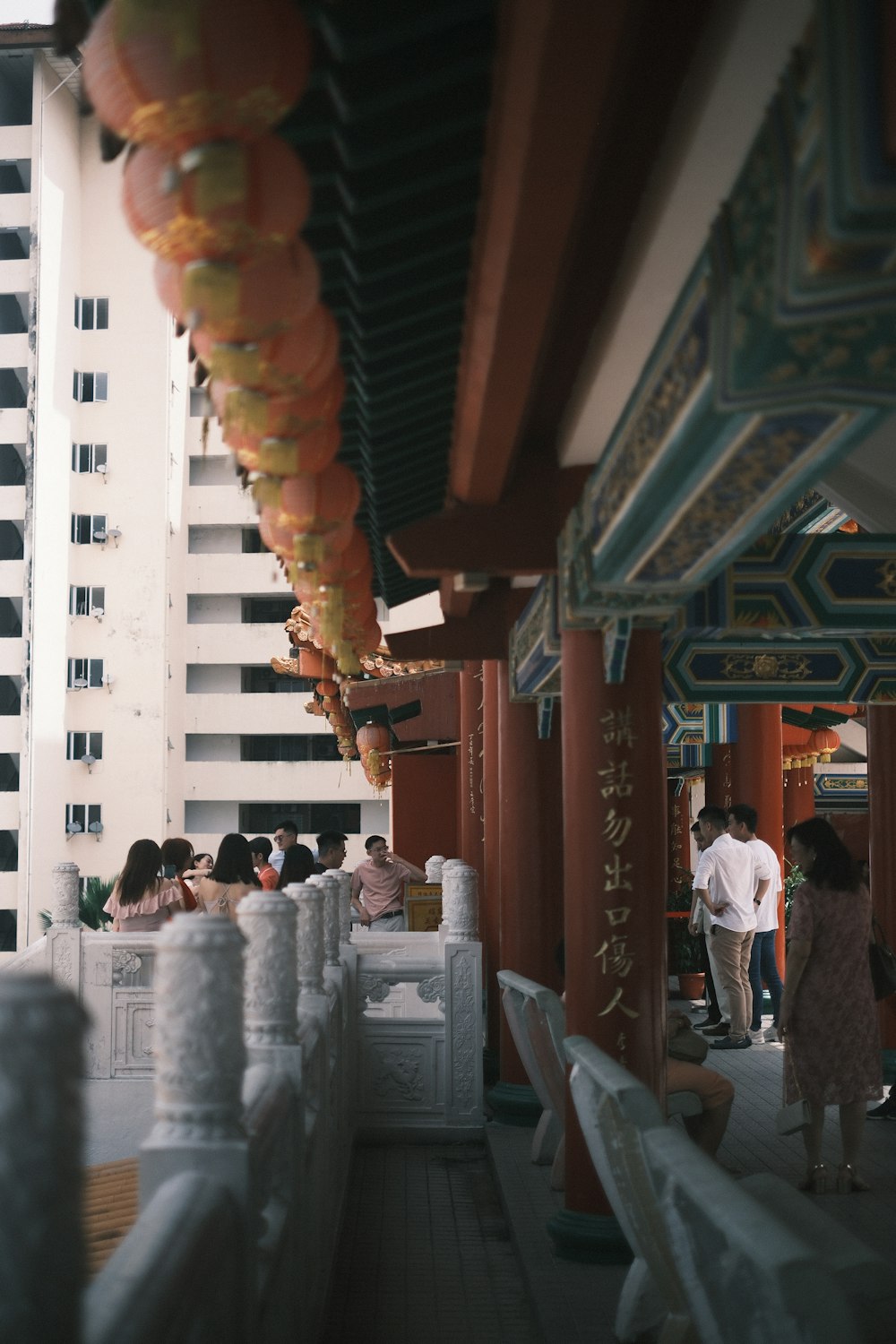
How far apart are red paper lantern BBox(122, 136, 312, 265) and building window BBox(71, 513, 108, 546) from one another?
30048mm

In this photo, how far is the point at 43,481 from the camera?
30.2m

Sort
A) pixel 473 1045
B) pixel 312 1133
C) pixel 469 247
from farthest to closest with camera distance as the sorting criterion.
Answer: pixel 473 1045, pixel 312 1133, pixel 469 247

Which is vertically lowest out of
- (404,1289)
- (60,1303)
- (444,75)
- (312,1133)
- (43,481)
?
(404,1289)

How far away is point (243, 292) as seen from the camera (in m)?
2.45

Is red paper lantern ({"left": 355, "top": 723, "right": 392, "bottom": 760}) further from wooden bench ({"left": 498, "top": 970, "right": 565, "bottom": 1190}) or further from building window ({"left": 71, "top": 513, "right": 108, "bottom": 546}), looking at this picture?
building window ({"left": 71, "top": 513, "right": 108, "bottom": 546})

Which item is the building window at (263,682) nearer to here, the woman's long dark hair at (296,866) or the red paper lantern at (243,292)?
the woman's long dark hair at (296,866)

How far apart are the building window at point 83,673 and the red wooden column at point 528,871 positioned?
981 inches

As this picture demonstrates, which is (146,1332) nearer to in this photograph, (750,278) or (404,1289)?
(750,278)

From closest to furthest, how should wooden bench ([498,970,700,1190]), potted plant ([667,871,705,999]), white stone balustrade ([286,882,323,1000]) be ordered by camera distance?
white stone balustrade ([286,882,323,1000]), wooden bench ([498,970,700,1190]), potted plant ([667,871,705,999])

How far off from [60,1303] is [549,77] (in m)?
1.99

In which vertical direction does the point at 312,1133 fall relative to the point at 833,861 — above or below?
below

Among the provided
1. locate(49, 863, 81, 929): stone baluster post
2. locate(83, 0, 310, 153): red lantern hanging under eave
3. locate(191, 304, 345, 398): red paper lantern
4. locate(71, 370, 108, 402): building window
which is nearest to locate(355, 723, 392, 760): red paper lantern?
locate(49, 863, 81, 929): stone baluster post

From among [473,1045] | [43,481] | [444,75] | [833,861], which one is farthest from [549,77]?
[43,481]

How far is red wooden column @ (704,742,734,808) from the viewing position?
12.3 m
